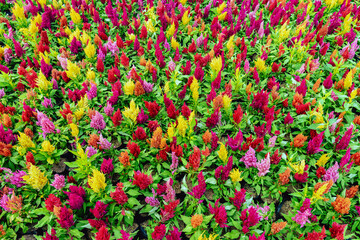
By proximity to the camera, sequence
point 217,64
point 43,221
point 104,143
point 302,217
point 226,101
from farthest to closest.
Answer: point 217,64
point 226,101
point 104,143
point 43,221
point 302,217

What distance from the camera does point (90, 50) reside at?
4.28 meters

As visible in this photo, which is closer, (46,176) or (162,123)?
(46,176)

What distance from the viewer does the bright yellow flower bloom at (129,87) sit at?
3.63 m

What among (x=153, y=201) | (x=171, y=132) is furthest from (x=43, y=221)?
(x=171, y=132)

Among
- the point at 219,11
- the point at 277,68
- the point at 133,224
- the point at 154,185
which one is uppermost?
the point at 219,11

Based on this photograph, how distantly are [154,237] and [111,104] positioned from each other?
202cm

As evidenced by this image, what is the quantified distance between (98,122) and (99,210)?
3.96 feet

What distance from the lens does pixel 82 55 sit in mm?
4668

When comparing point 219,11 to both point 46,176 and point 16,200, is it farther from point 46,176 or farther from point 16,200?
point 16,200

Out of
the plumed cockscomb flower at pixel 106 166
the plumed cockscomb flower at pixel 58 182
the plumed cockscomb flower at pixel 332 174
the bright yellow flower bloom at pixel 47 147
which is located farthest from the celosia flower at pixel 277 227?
the bright yellow flower bloom at pixel 47 147

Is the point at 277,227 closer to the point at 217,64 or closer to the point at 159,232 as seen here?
the point at 159,232

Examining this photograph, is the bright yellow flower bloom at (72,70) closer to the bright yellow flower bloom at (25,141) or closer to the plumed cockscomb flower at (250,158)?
the bright yellow flower bloom at (25,141)

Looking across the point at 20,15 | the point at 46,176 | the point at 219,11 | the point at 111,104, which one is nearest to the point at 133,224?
the point at 46,176

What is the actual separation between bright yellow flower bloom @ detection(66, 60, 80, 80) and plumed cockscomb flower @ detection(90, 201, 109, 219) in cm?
232
